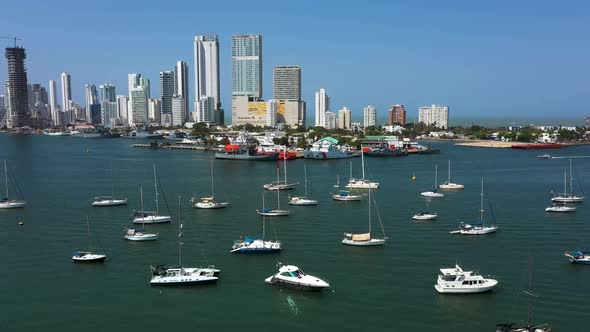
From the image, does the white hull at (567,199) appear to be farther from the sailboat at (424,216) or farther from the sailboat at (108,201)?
the sailboat at (108,201)

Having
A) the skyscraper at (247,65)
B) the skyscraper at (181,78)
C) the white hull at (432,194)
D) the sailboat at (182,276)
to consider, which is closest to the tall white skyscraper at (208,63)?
the skyscraper at (181,78)

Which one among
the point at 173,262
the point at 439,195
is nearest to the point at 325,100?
the point at 439,195

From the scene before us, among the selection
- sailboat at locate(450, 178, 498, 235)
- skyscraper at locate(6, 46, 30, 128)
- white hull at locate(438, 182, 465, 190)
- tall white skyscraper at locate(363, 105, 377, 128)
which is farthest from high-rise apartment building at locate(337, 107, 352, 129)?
sailboat at locate(450, 178, 498, 235)

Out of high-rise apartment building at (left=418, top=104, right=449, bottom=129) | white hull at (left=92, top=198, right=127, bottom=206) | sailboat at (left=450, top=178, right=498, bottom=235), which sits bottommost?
sailboat at (left=450, top=178, right=498, bottom=235)

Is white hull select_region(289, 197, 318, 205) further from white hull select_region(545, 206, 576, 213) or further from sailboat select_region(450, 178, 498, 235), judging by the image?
white hull select_region(545, 206, 576, 213)

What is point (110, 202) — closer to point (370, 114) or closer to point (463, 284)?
point (463, 284)
